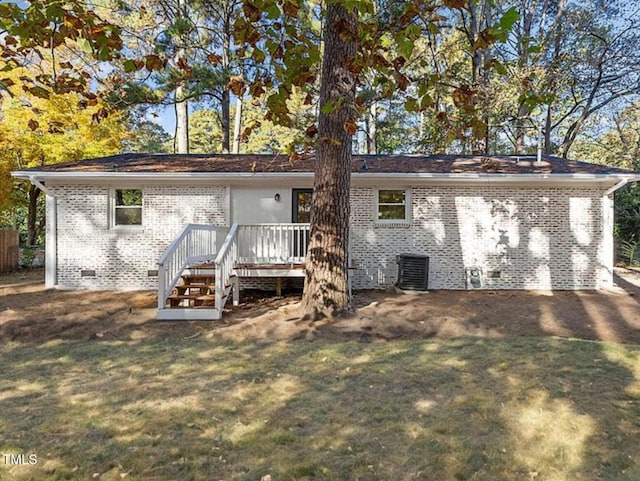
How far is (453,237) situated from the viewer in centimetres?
999

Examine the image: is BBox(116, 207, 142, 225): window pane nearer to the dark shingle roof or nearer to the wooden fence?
the dark shingle roof

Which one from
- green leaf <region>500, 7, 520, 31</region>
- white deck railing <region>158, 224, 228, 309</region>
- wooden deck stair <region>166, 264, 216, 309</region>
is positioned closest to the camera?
green leaf <region>500, 7, 520, 31</region>

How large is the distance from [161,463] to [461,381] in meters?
2.89

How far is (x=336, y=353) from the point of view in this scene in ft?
16.8

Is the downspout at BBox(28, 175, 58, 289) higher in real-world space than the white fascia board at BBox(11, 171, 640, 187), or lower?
lower

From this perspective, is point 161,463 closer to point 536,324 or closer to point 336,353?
point 336,353

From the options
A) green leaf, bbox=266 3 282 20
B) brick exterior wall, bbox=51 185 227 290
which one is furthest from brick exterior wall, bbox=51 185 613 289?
green leaf, bbox=266 3 282 20

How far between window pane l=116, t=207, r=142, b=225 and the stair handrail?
3.25 meters

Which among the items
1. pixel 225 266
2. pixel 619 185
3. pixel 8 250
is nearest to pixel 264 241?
pixel 225 266

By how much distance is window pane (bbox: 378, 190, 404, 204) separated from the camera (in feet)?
33.2

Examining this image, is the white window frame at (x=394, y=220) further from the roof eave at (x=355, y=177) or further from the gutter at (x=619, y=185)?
the gutter at (x=619, y=185)

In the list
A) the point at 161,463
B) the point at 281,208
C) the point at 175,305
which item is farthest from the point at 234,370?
the point at 281,208

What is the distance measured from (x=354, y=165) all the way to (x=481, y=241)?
3868 millimetres

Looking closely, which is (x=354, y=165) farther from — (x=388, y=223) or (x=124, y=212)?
(x=124, y=212)
